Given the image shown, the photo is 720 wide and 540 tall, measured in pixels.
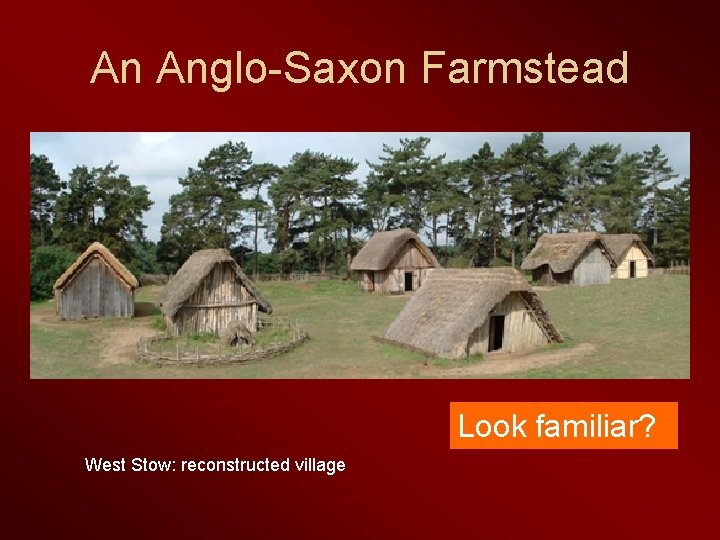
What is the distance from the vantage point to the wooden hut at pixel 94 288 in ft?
77.2

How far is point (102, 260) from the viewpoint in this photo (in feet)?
79.2

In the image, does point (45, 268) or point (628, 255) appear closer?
point (45, 268)

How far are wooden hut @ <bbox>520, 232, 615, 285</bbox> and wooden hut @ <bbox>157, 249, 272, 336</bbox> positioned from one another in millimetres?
22367

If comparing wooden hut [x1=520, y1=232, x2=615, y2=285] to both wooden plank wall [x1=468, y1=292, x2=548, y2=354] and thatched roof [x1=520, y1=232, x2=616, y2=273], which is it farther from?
Answer: wooden plank wall [x1=468, y1=292, x2=548, y2=354]

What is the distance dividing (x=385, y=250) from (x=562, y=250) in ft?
38.6

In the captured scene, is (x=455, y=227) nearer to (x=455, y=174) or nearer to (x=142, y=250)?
(x=455, y=174)

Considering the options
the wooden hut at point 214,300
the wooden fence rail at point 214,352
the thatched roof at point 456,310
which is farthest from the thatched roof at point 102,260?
the thatched roof at point 456,310

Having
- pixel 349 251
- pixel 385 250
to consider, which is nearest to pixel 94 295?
pixel 385 250

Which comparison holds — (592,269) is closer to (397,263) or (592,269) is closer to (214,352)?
(397,263)

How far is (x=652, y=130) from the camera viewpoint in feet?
32.2

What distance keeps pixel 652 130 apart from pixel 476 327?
279 inches

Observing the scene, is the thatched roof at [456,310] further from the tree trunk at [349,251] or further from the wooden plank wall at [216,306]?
the tree trunk at [349,251]

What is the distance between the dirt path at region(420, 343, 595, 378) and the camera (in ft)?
46.0

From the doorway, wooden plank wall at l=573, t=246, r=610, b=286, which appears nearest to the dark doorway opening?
the doorway
